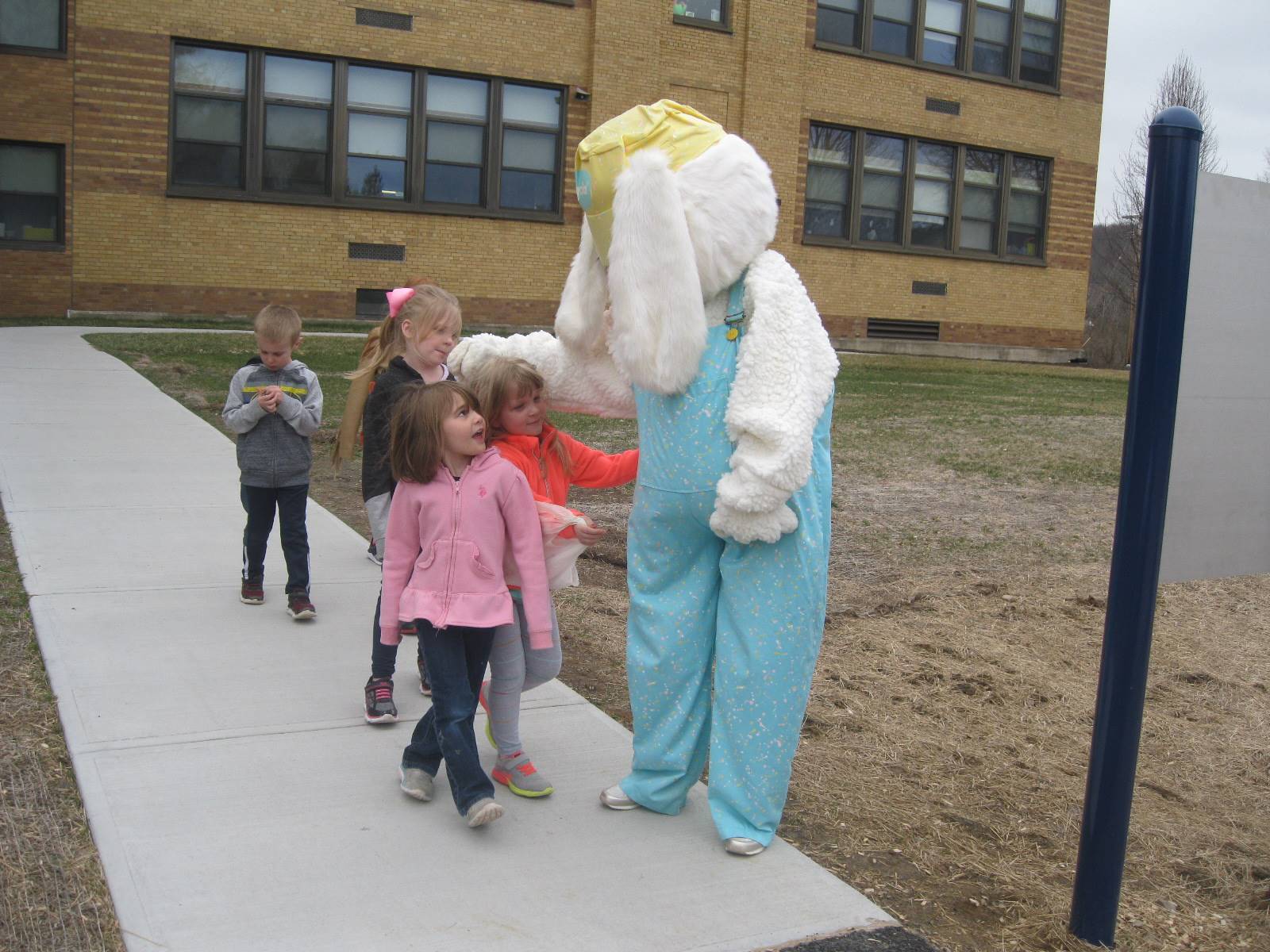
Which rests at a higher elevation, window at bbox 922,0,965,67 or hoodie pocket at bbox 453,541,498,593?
window at bbox 922,0,965,67

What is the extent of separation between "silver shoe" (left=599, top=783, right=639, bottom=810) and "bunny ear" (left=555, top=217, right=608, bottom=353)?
1230 millimetres

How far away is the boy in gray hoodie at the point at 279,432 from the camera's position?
480 centimetres

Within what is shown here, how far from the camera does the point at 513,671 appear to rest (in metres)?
3.42

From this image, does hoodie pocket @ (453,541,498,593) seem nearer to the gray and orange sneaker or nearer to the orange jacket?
the orange jacket

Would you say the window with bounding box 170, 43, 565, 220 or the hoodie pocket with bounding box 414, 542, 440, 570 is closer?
the hoodie pocket with bounding box 414, 542, 440, 570

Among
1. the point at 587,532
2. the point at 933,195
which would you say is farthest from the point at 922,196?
the point at 587,532

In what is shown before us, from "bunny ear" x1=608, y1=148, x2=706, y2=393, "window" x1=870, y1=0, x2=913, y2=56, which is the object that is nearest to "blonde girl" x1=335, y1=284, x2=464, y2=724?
"bunny ear" x1=608, y1=148, x2=706, y2=393

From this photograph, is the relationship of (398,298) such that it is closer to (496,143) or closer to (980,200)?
(496,143)

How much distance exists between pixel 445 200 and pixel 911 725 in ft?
56.9

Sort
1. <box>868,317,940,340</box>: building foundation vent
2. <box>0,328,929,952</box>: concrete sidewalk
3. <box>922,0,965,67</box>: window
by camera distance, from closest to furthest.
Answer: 1. <box>0,328,929,952</box>: concrete sidewalk
2. <box>922,0,965,67</box>: window
3. <box>868,317,940,340</box>: building foundation vent

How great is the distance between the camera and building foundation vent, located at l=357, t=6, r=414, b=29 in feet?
63.1

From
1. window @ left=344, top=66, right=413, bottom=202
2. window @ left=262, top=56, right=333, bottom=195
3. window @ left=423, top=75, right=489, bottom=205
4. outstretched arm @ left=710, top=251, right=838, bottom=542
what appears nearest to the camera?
outstretched arm @ left=710, top=251, right=838, bottom=542

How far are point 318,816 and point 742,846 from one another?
110 cm

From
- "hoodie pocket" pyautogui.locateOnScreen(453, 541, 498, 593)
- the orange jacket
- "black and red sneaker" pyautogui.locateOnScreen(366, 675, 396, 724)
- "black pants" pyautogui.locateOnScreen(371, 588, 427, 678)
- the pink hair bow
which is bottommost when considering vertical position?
"black and red sneaker" pyautogui.locateOnScreen(366, 675, 396, 724)
